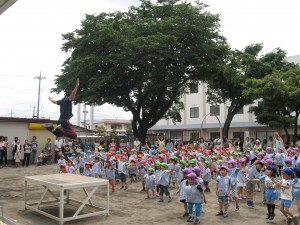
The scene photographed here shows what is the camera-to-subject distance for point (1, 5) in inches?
234

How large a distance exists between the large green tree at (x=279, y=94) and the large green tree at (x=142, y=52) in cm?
382

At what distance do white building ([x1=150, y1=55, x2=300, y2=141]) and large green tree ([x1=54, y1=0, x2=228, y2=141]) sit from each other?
47.4 ft

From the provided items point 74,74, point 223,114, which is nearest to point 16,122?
point 74,74

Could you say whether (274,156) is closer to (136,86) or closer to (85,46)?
(136,86)

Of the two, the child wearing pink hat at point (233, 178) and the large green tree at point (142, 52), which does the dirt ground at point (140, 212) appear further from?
the large green tree at point (142, 52)

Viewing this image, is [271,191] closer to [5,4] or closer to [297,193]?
[297,193]

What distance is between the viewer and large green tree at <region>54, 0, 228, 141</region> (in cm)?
2302

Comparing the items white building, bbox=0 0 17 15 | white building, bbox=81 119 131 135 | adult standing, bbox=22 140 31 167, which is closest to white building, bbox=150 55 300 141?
adult standing, bbox=22 140 31 167

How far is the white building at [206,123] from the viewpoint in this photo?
39312 mm

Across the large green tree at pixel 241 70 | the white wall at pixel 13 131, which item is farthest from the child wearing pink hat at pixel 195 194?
the large green tree at pixel 241 70

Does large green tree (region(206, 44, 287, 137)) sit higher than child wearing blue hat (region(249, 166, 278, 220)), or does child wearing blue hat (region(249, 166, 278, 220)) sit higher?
large green tree (region(206, 44, 287, 137))

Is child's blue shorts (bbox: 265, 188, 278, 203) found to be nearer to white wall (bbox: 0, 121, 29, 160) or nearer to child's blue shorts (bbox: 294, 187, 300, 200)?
child's blue shorts (bbox: 294, 187, 300, 200)

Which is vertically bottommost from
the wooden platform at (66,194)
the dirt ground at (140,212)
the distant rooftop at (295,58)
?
the dirt ground at (140,212)

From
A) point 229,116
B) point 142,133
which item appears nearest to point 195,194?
point 142,133
